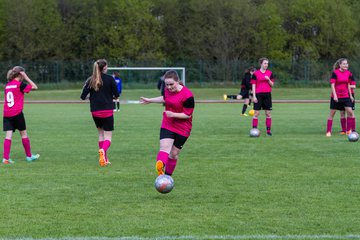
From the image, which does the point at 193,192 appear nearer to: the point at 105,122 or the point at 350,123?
the point at 105,122

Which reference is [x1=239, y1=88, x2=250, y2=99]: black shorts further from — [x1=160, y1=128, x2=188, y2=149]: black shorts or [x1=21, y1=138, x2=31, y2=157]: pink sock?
[x1=160, y1=128, x2=188, y2=149]: black shorts

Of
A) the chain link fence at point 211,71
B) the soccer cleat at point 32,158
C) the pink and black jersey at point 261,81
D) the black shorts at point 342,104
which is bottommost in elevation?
the chain link fence at point 211,71

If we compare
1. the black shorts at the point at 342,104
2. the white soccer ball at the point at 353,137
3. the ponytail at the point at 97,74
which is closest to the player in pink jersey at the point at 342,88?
the black shorts at the point at 342,104

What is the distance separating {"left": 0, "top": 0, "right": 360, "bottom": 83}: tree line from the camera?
6719 centimetres

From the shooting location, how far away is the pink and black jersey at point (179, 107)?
30.8 feet

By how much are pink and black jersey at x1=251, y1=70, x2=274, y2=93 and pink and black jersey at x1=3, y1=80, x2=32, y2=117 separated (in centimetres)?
690

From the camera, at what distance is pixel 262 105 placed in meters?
17.6

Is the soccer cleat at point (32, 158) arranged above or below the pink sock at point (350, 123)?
below

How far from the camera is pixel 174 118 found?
375 inches

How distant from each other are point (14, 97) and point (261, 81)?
7.08 m

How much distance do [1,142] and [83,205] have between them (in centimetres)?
873

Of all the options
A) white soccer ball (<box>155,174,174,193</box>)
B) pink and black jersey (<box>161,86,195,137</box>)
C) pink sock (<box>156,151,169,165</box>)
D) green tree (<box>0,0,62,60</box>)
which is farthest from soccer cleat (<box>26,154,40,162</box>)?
green tree (<box>0,0,62,60</box>)

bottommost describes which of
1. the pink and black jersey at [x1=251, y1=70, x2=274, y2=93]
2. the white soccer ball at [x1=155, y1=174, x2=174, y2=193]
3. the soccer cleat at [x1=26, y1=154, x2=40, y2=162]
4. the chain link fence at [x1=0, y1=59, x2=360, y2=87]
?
the chain link fence at [x1=0, y1=59, x2=360, y2=87]

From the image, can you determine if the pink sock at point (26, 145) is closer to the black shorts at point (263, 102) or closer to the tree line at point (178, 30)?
the black shorts at point (263, 102)
